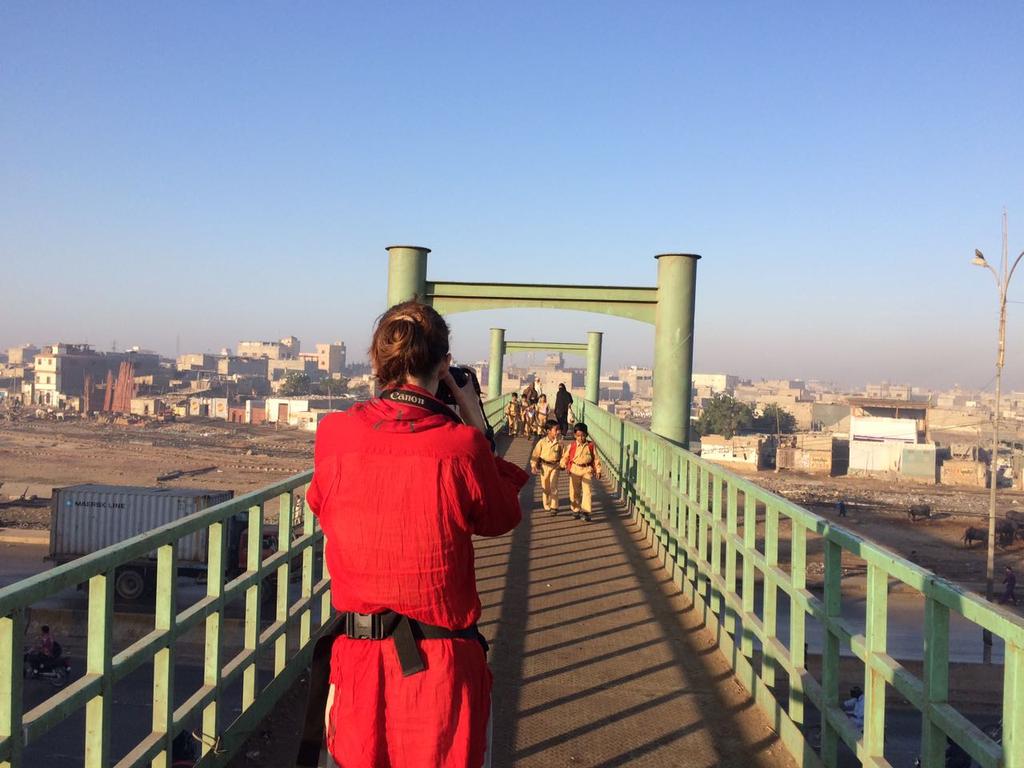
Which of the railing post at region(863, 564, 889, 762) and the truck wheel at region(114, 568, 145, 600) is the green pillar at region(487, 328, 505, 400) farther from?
the railing post at region(863, 564, 889, 762)

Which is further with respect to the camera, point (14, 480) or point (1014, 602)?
point (14, 480)

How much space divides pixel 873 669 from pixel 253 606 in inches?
119

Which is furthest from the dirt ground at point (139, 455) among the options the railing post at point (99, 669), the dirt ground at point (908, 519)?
the railing post at point (99, 669)

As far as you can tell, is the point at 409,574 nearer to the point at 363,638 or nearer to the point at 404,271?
→ the point at 363,638

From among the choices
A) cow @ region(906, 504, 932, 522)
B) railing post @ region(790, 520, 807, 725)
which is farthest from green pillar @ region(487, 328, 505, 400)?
cow @ region(906, 504, 932, 522)

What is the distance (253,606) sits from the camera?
4.56m

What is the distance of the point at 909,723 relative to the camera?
19875 millimetres

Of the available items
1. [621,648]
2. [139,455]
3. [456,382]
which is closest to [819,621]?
[621,648]

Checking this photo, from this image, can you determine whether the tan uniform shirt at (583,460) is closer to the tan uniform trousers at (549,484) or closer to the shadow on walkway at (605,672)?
the tan uniform trousers at (549,484)

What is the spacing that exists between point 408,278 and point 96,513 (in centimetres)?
2547

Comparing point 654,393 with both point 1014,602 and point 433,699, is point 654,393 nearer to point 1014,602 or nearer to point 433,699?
point 433,699

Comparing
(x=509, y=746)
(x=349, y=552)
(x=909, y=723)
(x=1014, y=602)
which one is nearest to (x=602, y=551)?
(x=509, y=746)

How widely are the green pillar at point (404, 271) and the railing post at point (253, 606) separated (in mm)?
4551

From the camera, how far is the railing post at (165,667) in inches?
137
